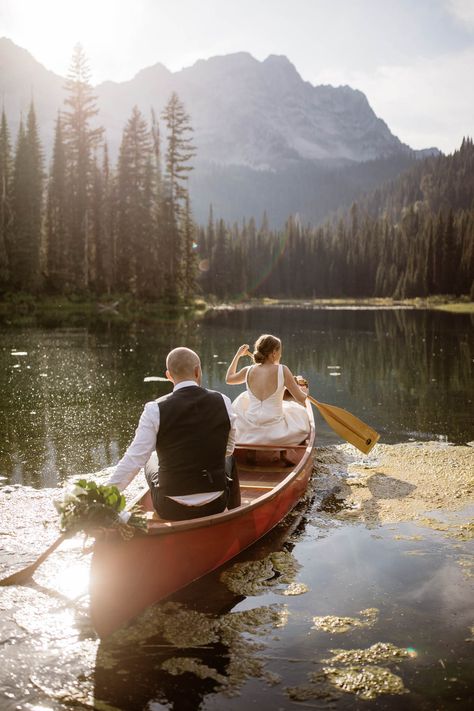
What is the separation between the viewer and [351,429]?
1115 centimetres

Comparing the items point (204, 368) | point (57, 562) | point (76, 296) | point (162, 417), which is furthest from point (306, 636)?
point (76, 296)

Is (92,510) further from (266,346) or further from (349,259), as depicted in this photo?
(349,259)

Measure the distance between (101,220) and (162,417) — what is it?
53766 mm

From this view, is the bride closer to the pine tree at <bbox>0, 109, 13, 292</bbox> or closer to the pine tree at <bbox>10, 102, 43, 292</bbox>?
the pine tree at <bbox>0, 109, 13, 292</bbox>

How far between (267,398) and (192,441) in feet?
13.3

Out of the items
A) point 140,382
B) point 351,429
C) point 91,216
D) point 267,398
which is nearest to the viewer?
point 267,398

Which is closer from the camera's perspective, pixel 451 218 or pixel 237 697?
pixel 237 697

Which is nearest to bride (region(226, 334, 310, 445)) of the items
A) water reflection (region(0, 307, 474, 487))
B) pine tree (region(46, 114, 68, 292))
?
water reflection (region(0, 307, 474, 487))

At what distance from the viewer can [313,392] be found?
57.4ft

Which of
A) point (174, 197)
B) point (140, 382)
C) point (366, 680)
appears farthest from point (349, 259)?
point (366, 680)

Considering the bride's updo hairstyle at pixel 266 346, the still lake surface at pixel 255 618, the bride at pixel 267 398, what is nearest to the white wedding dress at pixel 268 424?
the bride at pixel 267 398

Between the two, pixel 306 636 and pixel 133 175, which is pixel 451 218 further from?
pixel 306 636

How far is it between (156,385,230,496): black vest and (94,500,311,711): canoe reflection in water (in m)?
1.01

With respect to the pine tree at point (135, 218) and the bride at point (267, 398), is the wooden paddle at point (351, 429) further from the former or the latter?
the pine tree at point (135, 218)
